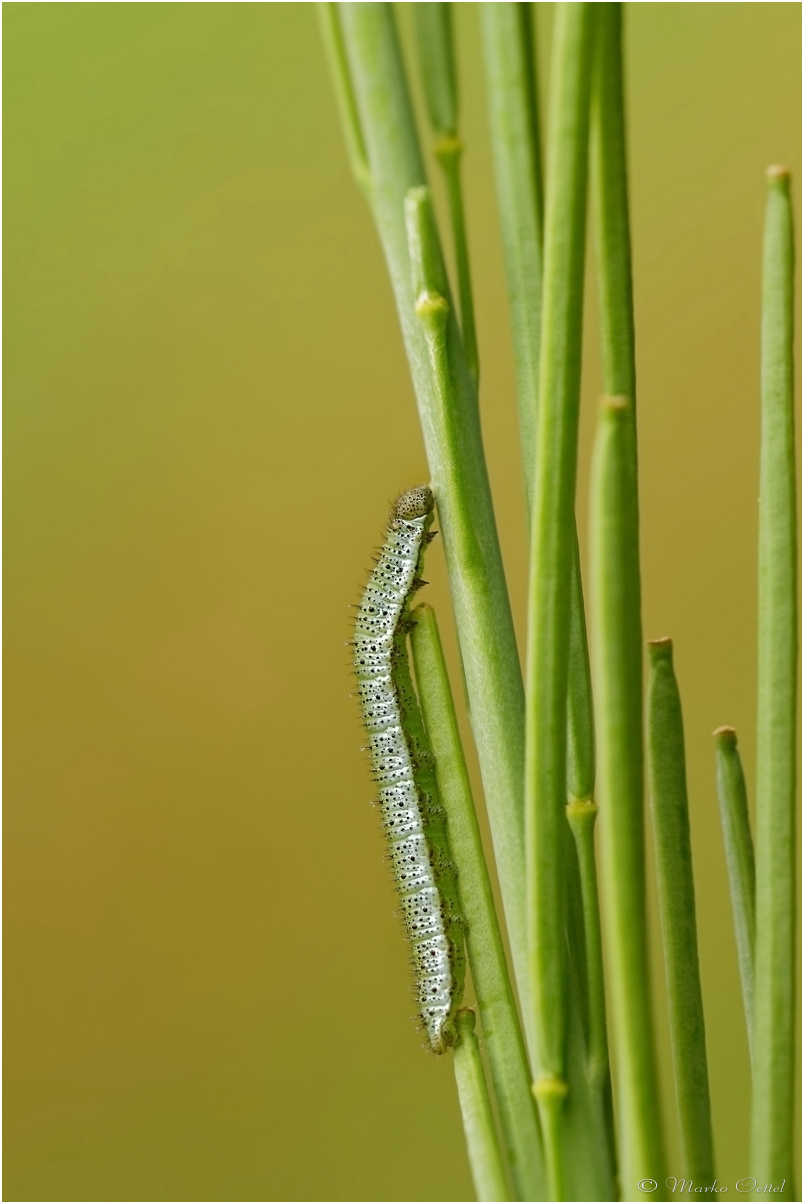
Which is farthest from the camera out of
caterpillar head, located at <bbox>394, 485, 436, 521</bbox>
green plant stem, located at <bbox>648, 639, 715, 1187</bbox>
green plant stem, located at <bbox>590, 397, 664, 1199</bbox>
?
caterpillar head, located at <bbox>394, 485, 436, 521</bbox>

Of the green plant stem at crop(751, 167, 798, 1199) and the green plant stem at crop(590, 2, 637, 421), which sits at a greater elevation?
the green plant stem at crop(590, 2, 637, 421)

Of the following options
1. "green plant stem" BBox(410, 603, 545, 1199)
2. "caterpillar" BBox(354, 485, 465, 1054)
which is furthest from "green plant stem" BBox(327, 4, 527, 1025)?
"caterpillar" BBox(354, 485, 465, 1054)

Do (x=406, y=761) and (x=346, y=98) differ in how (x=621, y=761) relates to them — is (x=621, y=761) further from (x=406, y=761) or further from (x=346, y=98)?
(x=406, y=761)

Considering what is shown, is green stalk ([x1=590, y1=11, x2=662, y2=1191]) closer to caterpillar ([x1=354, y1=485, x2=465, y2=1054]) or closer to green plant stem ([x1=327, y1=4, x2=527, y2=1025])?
green plant stem ([x1=327, y1=4, x2=527, y2=1025])

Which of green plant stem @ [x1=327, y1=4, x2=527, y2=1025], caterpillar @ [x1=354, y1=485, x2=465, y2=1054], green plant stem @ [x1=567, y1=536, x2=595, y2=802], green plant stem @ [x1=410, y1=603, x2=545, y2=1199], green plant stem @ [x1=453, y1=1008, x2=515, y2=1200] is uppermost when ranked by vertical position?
green plant stem @ [x1=327, y1=4, x2=527, y2=1025]

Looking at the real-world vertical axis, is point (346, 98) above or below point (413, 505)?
above

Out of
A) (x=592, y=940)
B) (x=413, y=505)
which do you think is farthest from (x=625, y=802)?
(x=413, y=505)

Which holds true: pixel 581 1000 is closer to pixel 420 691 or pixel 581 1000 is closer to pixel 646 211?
pixel 420 691
